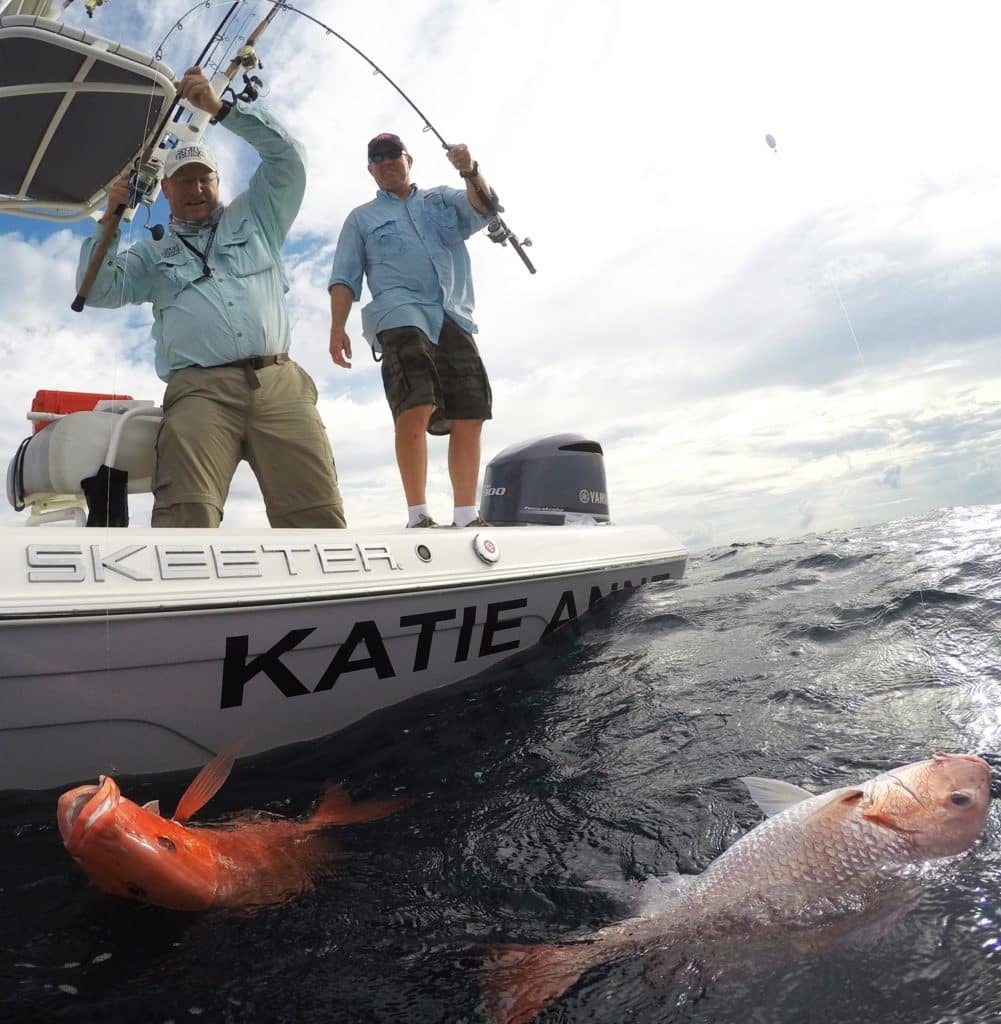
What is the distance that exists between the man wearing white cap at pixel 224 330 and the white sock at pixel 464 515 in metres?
0.87

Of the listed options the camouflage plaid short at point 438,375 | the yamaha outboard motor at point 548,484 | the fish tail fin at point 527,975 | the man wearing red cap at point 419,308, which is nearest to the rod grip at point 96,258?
the man wearing red cap at point 419,308

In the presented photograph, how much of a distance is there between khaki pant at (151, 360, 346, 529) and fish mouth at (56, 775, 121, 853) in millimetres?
1690

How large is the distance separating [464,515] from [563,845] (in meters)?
2.62

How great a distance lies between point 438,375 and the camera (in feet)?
13.6

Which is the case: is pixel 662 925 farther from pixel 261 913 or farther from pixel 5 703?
pixel 5 703

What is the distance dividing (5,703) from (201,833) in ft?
2.63

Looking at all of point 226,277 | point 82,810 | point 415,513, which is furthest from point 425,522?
point 82,810

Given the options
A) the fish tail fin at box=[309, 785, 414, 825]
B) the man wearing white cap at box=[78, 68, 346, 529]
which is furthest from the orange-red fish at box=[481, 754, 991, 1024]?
the man wearing white cap at box=[78, 68, 346, 529]

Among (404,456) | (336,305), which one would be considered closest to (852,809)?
(404,456)

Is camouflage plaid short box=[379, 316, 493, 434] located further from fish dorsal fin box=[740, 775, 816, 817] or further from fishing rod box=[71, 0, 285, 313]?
fish dorsal fin box=[740, 775, 816, 817]

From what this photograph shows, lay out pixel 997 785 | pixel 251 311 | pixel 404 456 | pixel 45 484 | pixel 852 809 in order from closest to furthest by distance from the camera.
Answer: pixel 852 809, pixel 997 785, pixel 45 484, pixel 251 311, pixel 404 456

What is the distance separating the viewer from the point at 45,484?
9.93 feet

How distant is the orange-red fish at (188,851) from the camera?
1364 millimetres

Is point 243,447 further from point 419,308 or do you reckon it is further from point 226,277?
point 419,308
